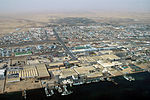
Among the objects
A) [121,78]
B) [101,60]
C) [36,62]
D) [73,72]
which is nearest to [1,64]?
[36,62]

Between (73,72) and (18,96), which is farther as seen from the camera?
(73,72)

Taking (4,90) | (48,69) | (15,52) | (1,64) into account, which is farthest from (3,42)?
(4,90)

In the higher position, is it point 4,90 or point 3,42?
point 3,42

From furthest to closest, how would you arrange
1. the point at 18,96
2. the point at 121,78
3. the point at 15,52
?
the point at 15,52 < the point at 121,78 < the point at 18,96

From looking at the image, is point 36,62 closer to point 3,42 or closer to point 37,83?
point 37,83

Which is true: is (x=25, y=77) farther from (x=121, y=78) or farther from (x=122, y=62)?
(x=122, y=62)

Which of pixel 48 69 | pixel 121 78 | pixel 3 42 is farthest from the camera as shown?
pixel 3 42
